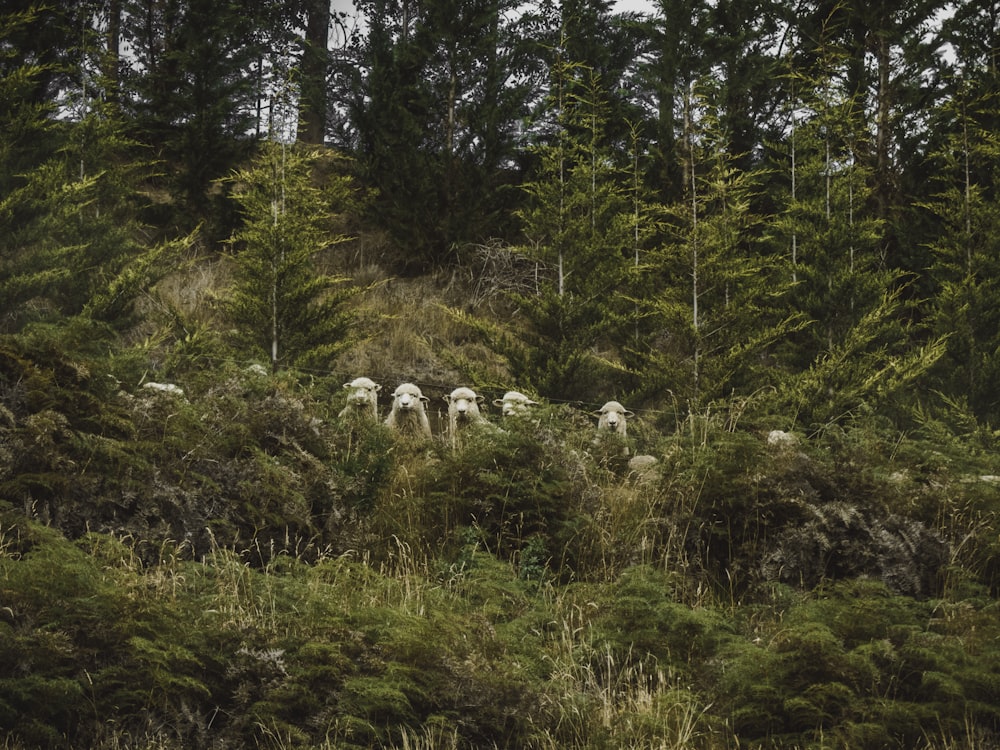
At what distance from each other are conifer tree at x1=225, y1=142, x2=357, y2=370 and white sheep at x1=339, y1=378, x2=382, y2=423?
6.38 feet

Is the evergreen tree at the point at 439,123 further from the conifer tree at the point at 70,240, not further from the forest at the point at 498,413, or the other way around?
the conifer tree at the point at 70,240

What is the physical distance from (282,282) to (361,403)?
3527mm

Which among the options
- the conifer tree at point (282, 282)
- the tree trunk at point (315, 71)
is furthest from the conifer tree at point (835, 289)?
the tree trunk at point (315, 71)

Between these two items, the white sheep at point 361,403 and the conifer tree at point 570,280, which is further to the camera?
the conifer tree at point 570,280

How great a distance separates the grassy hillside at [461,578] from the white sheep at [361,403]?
0.23 m

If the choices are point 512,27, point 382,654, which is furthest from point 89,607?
point 512,27

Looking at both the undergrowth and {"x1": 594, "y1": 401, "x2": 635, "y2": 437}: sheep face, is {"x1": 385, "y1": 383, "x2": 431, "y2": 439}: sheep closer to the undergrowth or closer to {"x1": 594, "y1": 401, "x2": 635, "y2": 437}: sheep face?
{"x1": 594, "y1": 401, "x2": 635, "y2": 437}: sheep face

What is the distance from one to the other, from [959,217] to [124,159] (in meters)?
15.7

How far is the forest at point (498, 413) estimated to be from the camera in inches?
189

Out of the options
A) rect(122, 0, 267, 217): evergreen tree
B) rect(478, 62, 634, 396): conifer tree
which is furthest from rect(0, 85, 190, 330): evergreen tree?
rect(478, 62, 634, 396): conifer tree

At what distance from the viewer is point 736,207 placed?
45.5 ft

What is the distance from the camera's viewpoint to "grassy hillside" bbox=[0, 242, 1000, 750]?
183 inches

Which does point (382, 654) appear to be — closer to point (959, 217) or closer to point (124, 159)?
point (959, 217)

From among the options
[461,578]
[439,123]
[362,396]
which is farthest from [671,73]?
[461,578]
